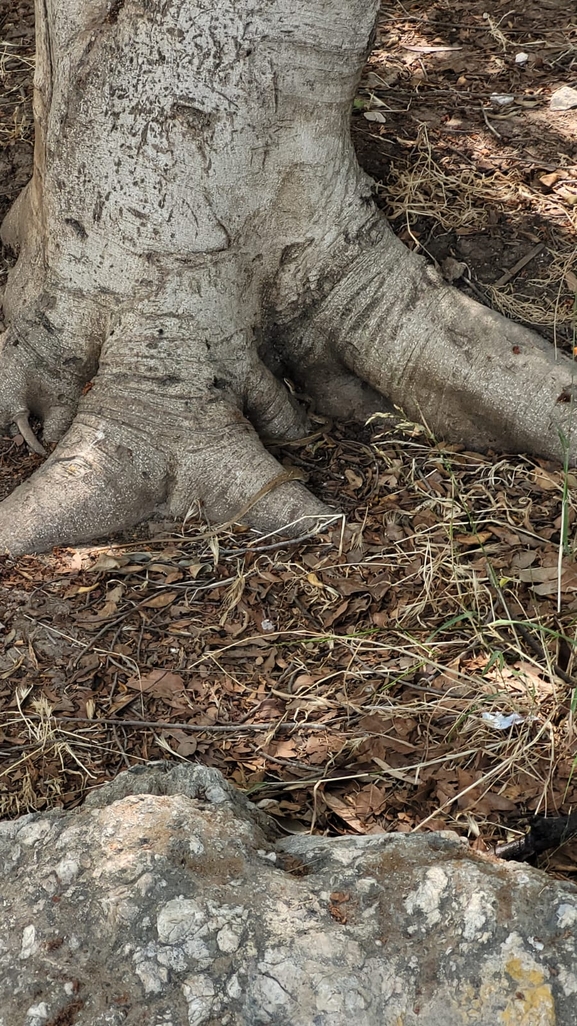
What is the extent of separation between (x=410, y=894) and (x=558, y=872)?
630 millimetres

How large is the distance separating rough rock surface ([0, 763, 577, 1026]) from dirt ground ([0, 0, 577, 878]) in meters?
0.57

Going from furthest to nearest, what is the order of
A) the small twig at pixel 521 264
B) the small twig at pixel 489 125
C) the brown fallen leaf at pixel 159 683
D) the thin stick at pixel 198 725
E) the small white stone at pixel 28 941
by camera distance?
the small twig at pixel 489 125 → the small twig at pixel 521 264 → the brown fallen leaf at pixel 159 683 → the thin stick at pixel 198 725 → the small white stone at pixel 28 941

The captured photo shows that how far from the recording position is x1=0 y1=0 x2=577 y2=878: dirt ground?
2.73 m

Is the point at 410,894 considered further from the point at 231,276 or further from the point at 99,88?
the point at 99,88

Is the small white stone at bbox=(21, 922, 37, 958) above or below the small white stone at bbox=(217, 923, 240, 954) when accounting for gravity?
below

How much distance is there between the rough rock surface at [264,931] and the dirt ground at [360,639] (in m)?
0.57

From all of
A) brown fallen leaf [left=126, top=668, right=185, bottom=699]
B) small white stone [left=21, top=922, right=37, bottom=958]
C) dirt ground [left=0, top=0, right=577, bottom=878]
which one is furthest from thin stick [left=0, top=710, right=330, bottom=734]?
small white stone [left=21, top=922, right=37, bottom=958]

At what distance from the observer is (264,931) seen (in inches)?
74.7

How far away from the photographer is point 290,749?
287cm

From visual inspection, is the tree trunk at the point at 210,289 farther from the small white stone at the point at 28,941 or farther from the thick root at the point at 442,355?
the small white stone at the point at 28,941

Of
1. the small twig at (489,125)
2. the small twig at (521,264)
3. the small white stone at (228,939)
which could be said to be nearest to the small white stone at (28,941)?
the small white stone at (228,939)

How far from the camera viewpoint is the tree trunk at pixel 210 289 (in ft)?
10.9

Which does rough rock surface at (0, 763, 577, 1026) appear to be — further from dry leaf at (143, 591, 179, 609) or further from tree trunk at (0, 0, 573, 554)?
tree trunk at (0, 0, 573, 554)

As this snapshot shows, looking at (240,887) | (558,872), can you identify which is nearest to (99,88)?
(240,887)
